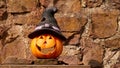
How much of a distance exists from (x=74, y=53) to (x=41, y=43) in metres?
0.60

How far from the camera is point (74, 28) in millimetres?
2574

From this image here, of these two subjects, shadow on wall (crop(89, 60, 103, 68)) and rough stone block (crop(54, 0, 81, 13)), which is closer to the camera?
shadow on wall (crop(89, 60, 103, 68))

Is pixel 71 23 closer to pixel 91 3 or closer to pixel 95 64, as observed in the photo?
pixel 91 3

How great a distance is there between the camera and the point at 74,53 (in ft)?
8.41

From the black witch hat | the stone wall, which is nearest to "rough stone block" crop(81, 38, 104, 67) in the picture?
the stone wall

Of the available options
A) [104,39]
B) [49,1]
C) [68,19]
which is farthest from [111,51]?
[49,1]

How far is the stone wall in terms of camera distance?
8.39ft

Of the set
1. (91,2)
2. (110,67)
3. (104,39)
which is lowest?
(110,67)

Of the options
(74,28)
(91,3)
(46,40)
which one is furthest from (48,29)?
(91,3)

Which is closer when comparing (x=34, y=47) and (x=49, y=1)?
(x=34, y=47)

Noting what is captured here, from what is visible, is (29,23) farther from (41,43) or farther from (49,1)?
(41,43)

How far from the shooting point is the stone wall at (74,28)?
2559 mm

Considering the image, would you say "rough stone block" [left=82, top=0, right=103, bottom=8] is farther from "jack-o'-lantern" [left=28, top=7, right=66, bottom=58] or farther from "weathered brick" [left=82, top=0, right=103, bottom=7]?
"jack-o'-lantern" [left=28, top=7, right=66, bottom=58]

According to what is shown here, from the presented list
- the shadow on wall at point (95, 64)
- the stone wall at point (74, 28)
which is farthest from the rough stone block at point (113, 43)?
the shadow on wall at point (95, 64)
